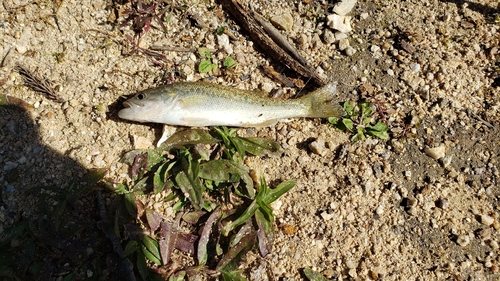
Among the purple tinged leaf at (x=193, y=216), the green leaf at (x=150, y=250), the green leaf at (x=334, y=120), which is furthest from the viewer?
the green leaf at (x=334, y=120)

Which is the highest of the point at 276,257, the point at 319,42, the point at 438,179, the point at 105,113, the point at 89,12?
the point at 89,12

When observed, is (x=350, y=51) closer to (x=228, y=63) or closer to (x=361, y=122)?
(x=361, y=122)

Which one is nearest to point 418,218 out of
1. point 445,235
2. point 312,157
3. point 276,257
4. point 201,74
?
point 445,235

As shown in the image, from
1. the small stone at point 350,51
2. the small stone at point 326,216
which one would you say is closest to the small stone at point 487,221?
the small stone at point 326,216

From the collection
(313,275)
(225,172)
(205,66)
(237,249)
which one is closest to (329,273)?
(313,275)

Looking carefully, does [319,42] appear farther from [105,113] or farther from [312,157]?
[105,113]

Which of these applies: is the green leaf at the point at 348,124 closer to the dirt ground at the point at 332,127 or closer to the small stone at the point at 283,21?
the dirt ground at the point at 332,127
